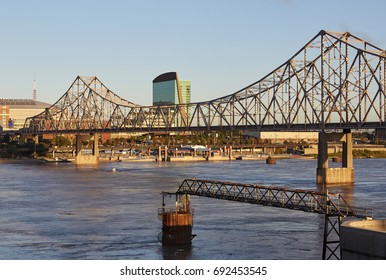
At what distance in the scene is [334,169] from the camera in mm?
114688

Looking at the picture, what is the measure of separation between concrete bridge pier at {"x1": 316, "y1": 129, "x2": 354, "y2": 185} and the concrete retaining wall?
75.3 m

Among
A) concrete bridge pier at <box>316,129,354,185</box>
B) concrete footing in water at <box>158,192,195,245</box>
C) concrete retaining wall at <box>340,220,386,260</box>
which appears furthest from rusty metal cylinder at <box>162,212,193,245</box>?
concrete bridge pier at <box>316,129,354,185</box>

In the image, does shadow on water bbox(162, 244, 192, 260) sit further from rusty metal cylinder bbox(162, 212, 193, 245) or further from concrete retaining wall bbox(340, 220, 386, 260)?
concrete retaining wall bbox(340, 220, 386, 260)

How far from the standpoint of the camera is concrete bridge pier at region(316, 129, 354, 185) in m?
112

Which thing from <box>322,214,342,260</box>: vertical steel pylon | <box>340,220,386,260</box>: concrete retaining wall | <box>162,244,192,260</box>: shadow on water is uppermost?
<box>340,220,386,260</box>: concrete retaining wall

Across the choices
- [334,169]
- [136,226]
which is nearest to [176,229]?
[136,226]

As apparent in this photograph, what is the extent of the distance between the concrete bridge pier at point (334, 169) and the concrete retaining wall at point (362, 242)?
247 ft

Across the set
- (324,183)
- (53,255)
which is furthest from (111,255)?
(324,183)

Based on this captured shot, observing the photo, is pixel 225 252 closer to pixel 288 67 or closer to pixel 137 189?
pixel 137 189

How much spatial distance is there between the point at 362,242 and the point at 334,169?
81336mm

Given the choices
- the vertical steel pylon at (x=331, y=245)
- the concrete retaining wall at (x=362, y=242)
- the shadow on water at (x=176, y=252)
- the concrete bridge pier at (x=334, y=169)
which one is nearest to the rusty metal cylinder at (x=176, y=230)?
the shadow on water at (x=176, y=252)

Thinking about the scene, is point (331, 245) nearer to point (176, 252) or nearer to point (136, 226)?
point (176, 252)

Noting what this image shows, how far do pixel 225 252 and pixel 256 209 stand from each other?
2667 cm

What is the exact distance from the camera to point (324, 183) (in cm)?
11038
